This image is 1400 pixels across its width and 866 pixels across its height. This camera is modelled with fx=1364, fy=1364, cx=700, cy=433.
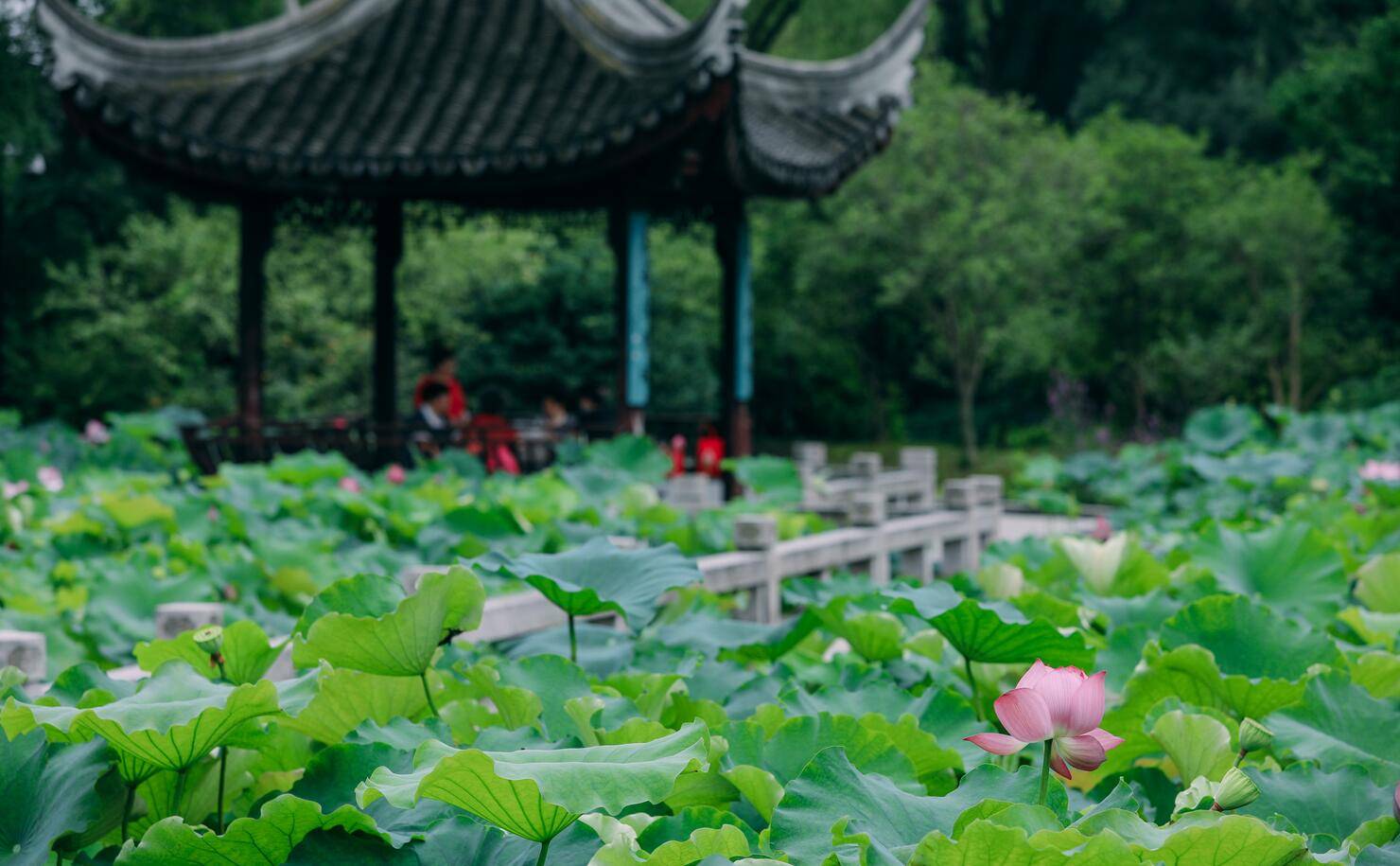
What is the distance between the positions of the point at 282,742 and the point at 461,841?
367 mm

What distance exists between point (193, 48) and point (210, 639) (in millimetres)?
7551

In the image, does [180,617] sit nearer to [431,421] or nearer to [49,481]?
[49,481]

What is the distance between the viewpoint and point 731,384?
8633 mm

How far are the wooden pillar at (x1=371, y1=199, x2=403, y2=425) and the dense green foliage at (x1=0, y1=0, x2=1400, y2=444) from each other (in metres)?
4.57

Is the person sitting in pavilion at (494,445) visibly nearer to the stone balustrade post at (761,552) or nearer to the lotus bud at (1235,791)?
the stone balustrade post at (761,552)

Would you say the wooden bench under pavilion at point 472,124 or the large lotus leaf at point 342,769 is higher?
the wooden bench under pavilion at point 472,124

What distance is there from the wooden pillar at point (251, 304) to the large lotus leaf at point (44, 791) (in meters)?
7.37

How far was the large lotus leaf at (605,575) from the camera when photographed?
1380 mm

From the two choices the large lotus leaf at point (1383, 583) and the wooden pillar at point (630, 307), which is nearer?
the large lotus leaf at point (1383, 583)

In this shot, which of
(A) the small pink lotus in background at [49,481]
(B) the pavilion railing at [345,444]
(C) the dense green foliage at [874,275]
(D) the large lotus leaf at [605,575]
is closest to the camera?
(D) the large lotus leaf at [605,575]

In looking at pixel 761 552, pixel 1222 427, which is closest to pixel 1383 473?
pixel 1222 427

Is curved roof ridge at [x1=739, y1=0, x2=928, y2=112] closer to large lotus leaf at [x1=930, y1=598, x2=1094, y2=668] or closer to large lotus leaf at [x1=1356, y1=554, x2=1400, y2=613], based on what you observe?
large lotus leaf at [x1=1356, y1=554, x2=1400, y2=613]

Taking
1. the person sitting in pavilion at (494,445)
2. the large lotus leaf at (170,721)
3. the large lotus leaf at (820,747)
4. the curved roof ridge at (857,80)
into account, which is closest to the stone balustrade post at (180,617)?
the large lotus leaf at (170,721)

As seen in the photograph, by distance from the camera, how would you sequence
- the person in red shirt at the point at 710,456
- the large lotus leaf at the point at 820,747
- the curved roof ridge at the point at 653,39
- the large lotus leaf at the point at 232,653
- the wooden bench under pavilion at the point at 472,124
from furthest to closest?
the person in red shirt at the point at 710,456, the wooden bench under pavilion at the point at 472,124, the curved roof ridge at the point at 653,39, the large lotus leaf at the point at 232,653, the large lotus leaf at the point at 820,747
